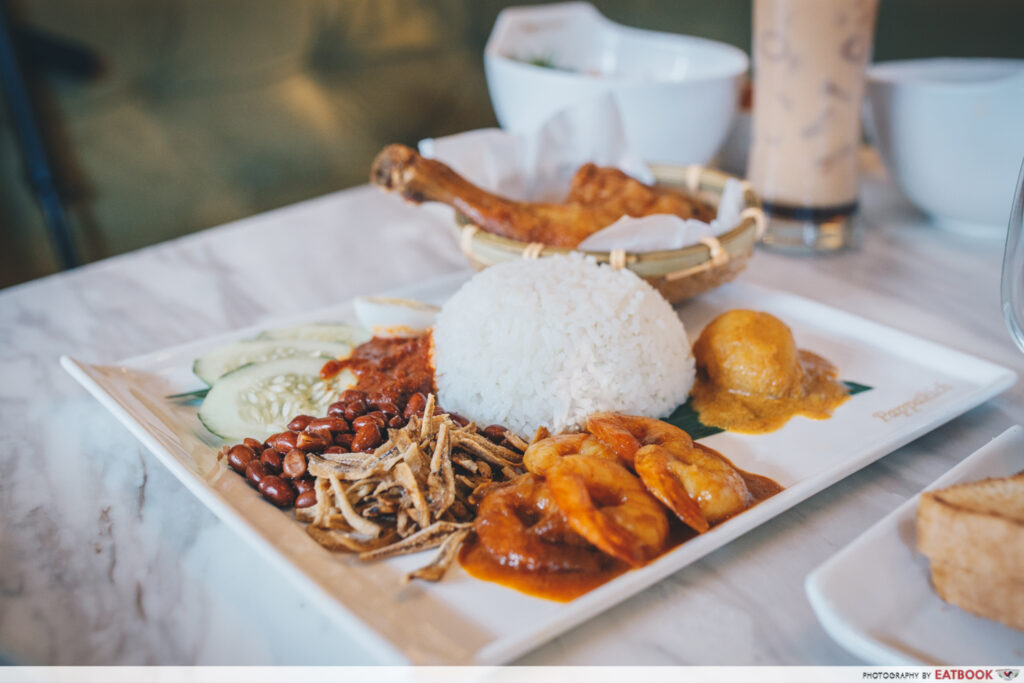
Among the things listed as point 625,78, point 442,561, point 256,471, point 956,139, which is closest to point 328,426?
point 256,471

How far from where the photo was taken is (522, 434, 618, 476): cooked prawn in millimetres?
1225

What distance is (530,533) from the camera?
3.61 feet

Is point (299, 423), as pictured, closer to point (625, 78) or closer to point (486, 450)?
point (486, 450)

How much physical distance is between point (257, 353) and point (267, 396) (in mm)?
185

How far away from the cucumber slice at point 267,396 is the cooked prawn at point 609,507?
59 centimetres

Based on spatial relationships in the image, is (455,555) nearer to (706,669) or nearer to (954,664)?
(706,669)

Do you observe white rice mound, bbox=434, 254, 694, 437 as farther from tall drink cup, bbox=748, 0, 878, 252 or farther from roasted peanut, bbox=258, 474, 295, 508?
tall drink cup, bbox=748, 0, 878, 252

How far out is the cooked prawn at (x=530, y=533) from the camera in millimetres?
1064

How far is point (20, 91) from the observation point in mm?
3578

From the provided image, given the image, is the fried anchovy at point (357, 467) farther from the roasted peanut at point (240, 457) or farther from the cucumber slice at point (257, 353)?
the cucumber slice at point (257, 353)

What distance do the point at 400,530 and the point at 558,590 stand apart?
261 mm

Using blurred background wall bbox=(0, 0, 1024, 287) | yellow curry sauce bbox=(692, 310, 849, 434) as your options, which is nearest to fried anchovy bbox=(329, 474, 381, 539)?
yellow curry sauce bbox=(692, 310, 849, 434)

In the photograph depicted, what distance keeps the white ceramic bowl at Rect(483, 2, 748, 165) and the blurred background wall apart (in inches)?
77.6

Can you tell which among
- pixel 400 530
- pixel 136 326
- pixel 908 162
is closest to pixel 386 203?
pixel 136 326
